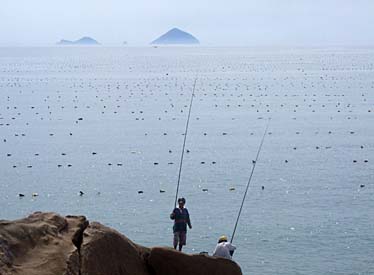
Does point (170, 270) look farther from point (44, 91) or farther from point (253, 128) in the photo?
point (44, 91)

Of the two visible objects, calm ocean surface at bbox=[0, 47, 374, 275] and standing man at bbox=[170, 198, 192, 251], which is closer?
standing man at bbox=[170, 198, 192, 251]

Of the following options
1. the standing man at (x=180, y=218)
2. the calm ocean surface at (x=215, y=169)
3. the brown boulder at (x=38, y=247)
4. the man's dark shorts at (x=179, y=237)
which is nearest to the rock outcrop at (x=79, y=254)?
the brown boulder at (x=38, y=247)

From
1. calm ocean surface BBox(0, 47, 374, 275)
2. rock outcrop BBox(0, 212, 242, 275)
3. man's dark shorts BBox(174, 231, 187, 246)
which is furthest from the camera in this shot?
calm ocean surface BBox(0, 47, 374, 275)

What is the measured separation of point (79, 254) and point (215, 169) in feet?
85.6

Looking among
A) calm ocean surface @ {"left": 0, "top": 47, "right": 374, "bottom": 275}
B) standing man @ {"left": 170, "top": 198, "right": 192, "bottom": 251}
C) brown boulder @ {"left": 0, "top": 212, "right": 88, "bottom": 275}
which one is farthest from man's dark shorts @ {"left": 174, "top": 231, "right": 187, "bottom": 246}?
brown boulder @ {"left": 0, "top": 212, "right": 88, "bottom": 275}

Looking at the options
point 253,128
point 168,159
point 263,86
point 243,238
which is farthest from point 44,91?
point 243,238

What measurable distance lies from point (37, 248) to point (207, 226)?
Result: 15786mm

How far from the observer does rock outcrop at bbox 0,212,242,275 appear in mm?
10086

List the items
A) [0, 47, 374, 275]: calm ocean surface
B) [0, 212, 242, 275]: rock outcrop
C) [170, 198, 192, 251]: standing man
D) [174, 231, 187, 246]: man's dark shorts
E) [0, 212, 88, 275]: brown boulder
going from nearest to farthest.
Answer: [0, 212, 88, 275]: brown boulder → [0, 212, 242, 275]: rock outcrop → [170, 198, 192, 251]: standing man → [174, 231, 187, 246]: man's dark shorts → [0, 47, 374, 275]: calm ocean surface

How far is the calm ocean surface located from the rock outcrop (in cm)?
1025

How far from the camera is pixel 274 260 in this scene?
2228cm

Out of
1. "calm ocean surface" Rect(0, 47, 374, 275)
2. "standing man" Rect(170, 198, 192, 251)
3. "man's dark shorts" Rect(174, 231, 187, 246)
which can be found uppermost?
"standing man" Rect(170, 198, 192, 251)

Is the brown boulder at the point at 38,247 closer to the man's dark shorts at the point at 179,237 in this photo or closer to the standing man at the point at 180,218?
the standing man at the point at 180,218

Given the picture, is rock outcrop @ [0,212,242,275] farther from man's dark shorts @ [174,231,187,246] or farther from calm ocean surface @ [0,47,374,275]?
calm ocean surface @ [0,47,374,275]
